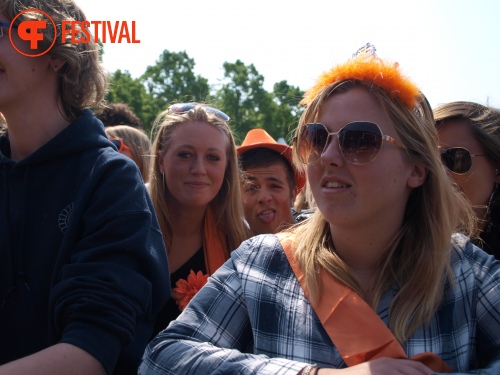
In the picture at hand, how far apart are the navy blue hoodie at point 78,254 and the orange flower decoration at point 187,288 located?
90cm

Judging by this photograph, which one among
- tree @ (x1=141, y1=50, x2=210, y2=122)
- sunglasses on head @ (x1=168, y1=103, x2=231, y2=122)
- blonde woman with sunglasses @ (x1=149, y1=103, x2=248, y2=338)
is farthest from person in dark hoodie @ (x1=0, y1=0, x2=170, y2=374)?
tree @ (x1=141, y1=50, x2=210, y2=122)

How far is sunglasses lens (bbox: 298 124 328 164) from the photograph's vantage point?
225 cm

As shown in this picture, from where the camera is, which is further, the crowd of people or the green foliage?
the green foliage

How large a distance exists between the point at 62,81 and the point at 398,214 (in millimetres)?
1492

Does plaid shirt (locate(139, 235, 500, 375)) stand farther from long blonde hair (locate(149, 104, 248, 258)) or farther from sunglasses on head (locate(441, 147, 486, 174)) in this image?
long blonde hair (locate(149, 104, 248, 258))

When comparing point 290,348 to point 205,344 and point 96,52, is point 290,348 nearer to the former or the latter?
point 205,344

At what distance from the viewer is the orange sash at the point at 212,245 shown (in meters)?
3.33

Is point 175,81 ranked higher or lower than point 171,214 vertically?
higher

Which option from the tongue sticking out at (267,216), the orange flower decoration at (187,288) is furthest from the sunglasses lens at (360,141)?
the tongue sticking out at (267,216)

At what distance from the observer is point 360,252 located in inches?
90.3

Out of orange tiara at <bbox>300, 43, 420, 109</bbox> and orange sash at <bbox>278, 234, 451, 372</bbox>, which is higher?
orange tiara at <bbox>300, 43, 420, 109</bbox>

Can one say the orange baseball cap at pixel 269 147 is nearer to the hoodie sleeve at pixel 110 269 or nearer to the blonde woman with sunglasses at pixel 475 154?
the blonde woman with sunglasses at pixel 475 154

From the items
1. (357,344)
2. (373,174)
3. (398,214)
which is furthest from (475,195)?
(357,344)

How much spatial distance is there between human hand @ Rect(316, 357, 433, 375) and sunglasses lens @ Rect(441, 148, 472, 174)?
1812mm
